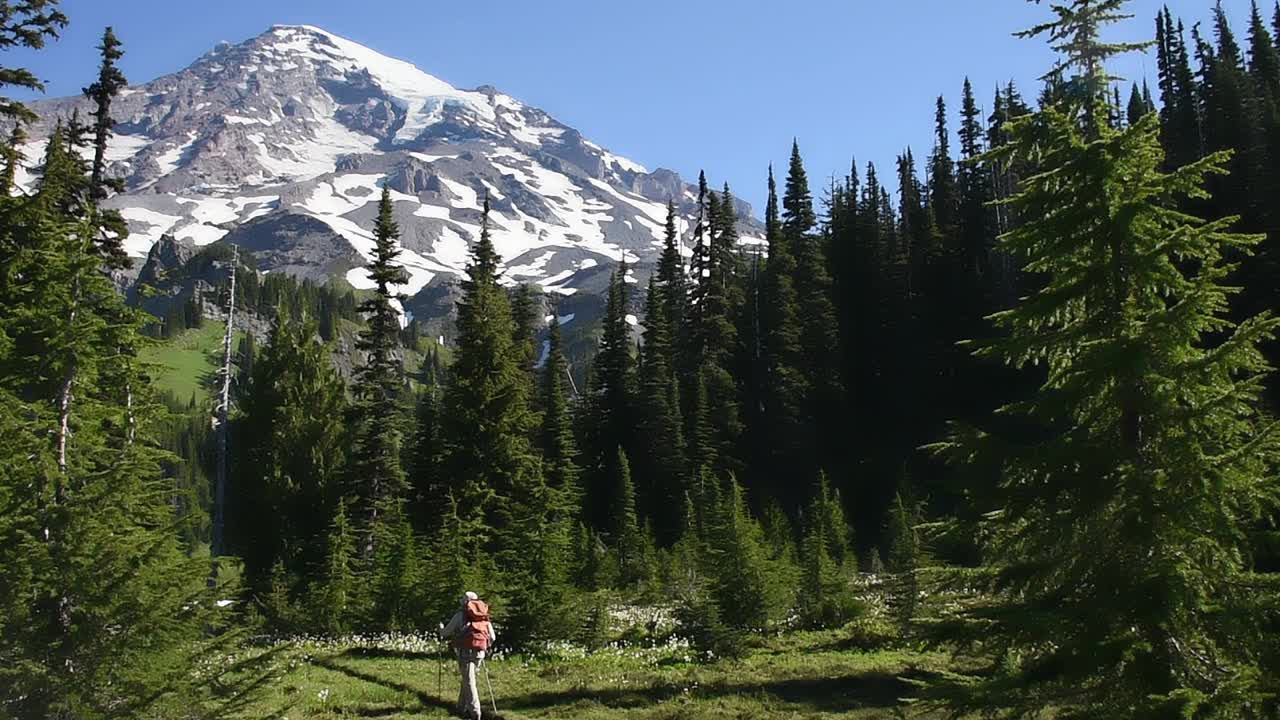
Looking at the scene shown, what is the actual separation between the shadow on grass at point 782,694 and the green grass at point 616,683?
0.02 meters

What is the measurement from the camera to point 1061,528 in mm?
9500

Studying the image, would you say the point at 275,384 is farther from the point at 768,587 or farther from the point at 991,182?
the point at 991,182

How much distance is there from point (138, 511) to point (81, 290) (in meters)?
2.94

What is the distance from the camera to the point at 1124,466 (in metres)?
9.34

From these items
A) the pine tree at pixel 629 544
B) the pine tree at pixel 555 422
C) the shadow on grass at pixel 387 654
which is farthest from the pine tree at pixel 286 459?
the pine tree at pixel 629 544

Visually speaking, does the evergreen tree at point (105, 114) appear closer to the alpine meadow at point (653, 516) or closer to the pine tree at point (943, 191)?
the alpine meadow at point (653, 516)

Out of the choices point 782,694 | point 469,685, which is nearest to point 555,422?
point 782,694

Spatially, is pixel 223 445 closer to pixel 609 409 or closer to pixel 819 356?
pixel 609 409

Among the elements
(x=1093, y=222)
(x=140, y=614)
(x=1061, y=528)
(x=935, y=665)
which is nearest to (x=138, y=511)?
(x=140, y=614)

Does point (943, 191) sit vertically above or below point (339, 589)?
above

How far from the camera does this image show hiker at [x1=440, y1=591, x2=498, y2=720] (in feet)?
50.1

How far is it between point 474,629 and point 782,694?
6.97 metres

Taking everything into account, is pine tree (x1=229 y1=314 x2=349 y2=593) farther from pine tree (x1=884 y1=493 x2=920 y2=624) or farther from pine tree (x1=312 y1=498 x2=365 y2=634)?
pine tree (x1=884 y1=493 x2=920 y2=624)

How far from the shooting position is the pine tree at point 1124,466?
28.3ft
